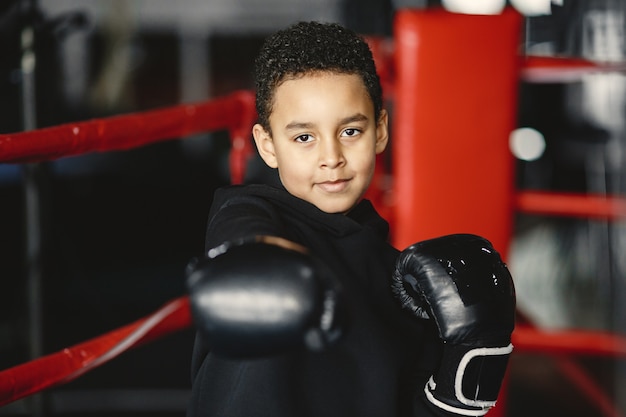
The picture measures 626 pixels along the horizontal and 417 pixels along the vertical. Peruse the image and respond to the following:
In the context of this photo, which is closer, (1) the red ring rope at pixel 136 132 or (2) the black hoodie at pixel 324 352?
(2) the black hoodie at pixel 324 352

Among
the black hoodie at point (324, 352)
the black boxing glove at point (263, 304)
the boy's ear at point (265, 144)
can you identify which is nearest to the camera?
the black boxing glove at point (263, 304)

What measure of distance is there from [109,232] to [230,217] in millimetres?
3870

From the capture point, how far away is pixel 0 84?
4.63 metres

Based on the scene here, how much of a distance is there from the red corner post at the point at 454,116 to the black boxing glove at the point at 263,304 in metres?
0.88

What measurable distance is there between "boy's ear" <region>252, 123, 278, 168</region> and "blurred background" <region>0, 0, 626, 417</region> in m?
0.79

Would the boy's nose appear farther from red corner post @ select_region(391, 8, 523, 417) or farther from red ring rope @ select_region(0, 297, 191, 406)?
red corner post @ select_region(391, 8, 523, 417)

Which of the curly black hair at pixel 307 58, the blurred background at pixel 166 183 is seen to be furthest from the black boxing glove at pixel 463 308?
the blurred background at pixel 166 183

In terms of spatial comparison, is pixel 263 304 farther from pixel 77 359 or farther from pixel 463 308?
pixel 77 359

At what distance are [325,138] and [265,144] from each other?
12cm

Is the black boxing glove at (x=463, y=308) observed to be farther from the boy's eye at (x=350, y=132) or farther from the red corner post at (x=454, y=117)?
the red corner post at (x=454, y=117)

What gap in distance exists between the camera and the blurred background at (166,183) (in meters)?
1.95

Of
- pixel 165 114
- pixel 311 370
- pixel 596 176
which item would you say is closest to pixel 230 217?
pixel 311 370

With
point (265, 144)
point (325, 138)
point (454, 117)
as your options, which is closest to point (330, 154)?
point (325, 138)

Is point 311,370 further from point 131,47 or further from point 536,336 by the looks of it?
point 131,47
